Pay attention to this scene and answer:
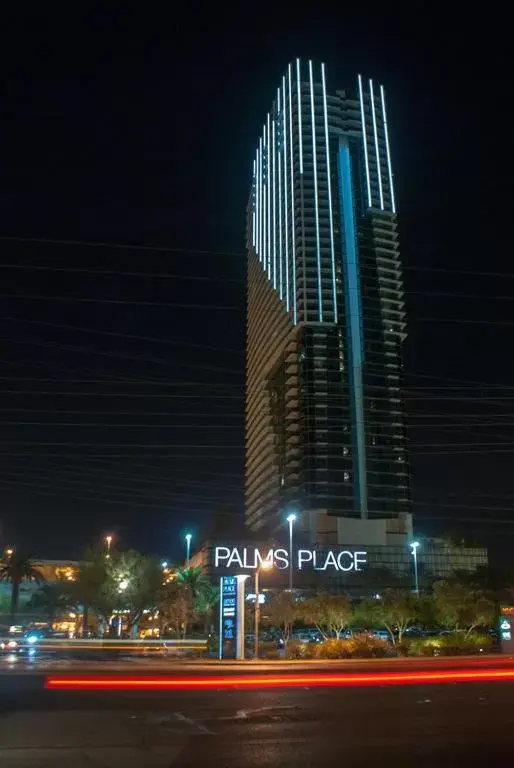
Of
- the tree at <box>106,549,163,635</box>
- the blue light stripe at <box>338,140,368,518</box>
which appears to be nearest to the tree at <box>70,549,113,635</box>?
the tree at <box>106,549,163,635</box>

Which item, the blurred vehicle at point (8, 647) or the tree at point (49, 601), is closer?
the blurred vehicle at point (8, 647)

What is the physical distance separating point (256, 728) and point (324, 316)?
136 meters

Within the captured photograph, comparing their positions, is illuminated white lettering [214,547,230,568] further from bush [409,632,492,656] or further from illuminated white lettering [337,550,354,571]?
bush [409,632,492,656]

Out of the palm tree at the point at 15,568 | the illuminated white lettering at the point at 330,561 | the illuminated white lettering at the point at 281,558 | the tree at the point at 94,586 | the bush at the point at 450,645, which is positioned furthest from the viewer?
the illuminated white lettering at the point at 330,561

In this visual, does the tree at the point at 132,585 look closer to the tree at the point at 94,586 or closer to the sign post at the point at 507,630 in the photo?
the tree at the point at 94,586

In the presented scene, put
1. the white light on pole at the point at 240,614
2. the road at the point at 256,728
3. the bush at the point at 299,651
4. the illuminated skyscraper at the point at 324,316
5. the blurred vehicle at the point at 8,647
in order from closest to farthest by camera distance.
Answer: the road at the point at 256,728 → the white light on pole at the point at 240,614 → the bush at the point at 299,651 → the blurred vehicle at the point at 8,647 → the illuminated skyscraper at the point at 324,316

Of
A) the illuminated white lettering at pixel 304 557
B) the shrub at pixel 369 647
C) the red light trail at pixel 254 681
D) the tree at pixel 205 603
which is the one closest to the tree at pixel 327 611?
the shrub at pixel 369 647

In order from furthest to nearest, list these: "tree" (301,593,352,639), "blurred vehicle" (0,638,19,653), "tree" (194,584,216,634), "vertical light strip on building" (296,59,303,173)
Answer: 1. "vertical light strip on building" (296,59,303,173)
2. "tree" (194,584,216,634)
3. "tree" (301,593,352,639)
4. "blurred vehicle" (0,638,19,653)

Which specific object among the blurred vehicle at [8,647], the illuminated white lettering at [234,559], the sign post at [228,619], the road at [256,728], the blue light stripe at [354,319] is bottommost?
the road at [256,728]

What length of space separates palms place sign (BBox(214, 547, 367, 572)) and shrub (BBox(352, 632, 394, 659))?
167 feet

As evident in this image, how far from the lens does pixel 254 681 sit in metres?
22.0

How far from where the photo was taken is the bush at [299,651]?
3934cm

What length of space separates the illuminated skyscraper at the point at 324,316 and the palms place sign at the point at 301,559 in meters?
16.3

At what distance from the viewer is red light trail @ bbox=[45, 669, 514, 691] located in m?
20.0
